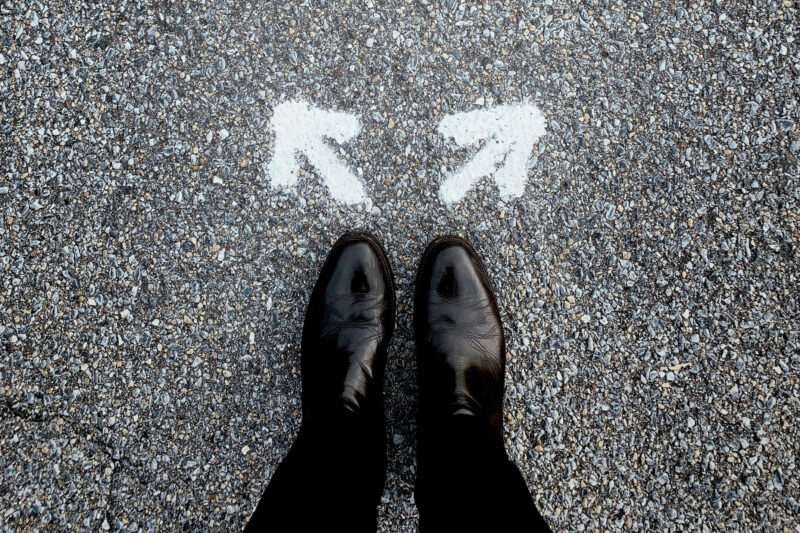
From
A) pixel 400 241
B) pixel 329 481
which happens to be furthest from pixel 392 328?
pixel 329 481

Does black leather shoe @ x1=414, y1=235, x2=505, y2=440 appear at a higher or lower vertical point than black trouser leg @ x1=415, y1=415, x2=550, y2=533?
higher

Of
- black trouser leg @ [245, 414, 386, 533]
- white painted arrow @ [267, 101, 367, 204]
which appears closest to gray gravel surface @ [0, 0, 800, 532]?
white painted arrow @ [267, 101, 367, 204]

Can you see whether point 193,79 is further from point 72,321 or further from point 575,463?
point 575,463

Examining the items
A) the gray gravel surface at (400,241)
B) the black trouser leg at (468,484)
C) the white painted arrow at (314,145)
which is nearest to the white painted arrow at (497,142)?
the gray gravel surface at (400,241)

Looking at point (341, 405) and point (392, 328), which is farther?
point (392, 328)

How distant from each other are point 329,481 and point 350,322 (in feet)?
1.89

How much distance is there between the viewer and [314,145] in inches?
74.7

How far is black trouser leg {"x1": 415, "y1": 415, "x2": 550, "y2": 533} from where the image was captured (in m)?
1.39

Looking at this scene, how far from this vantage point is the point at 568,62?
1908 mm

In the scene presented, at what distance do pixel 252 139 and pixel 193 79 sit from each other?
339mm

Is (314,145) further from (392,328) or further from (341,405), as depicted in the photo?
(341,405)

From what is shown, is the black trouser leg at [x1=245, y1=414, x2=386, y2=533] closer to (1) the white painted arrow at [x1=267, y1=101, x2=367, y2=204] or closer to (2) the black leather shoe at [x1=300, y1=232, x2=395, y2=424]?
(2) the black leather shoe at [x1=300, y1=232, x2=395, y2=424]

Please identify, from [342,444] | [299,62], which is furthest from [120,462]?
[299,62]

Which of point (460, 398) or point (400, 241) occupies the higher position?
point (400, 241)
